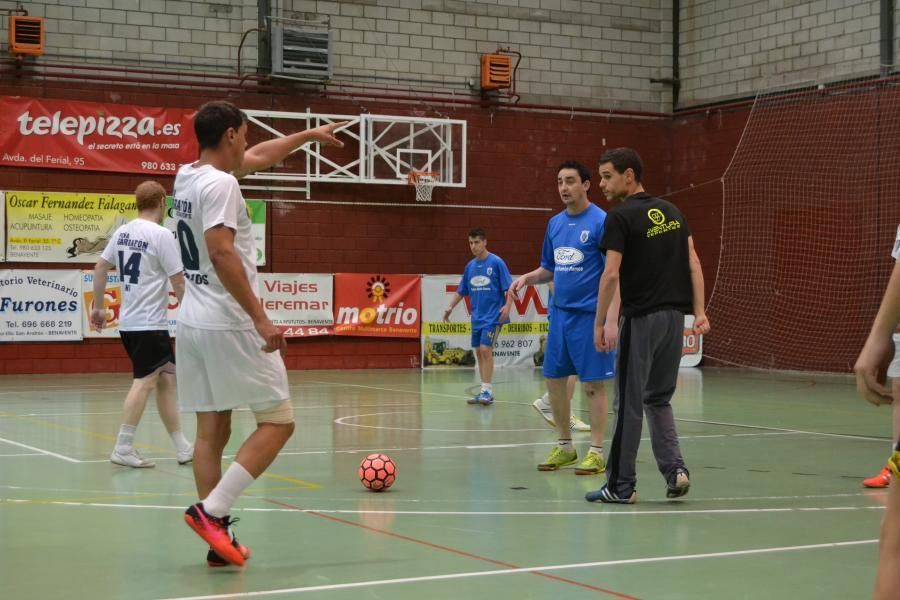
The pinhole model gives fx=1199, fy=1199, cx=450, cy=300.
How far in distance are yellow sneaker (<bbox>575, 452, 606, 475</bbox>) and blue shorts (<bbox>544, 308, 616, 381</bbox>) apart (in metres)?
0.57

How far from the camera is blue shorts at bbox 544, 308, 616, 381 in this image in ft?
27.7

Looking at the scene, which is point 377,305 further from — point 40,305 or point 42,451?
point 42,451

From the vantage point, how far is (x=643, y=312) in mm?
7207

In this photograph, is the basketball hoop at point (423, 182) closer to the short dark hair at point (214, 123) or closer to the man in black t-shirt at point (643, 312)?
the man in black t-shirt at point (643, 312)

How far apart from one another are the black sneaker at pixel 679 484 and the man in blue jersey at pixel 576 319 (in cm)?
128

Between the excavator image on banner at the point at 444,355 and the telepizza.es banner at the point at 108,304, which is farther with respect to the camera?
the excavator image on banner at the point at 444,355

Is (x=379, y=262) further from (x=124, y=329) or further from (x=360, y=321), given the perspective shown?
(x=124, y=329)

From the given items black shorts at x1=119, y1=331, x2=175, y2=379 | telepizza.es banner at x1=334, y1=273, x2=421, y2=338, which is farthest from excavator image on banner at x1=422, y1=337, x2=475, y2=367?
black shorts at x1=119, y1=331, x2=175, y2=379


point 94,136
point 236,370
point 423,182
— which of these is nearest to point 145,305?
point 236,370

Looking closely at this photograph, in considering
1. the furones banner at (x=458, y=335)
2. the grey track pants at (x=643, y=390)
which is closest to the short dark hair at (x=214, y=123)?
the grey track pants at (x=643, y=390)

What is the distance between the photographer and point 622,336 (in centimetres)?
723

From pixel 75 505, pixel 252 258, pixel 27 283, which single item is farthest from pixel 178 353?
pixel 27 283

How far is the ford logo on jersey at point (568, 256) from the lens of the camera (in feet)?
28.4

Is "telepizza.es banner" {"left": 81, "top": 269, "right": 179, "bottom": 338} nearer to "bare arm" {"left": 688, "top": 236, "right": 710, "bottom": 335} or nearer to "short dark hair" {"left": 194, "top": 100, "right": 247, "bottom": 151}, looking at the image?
"bare arm" {"left": 688, "top": 236, "right": 710, "bottom": 335}
